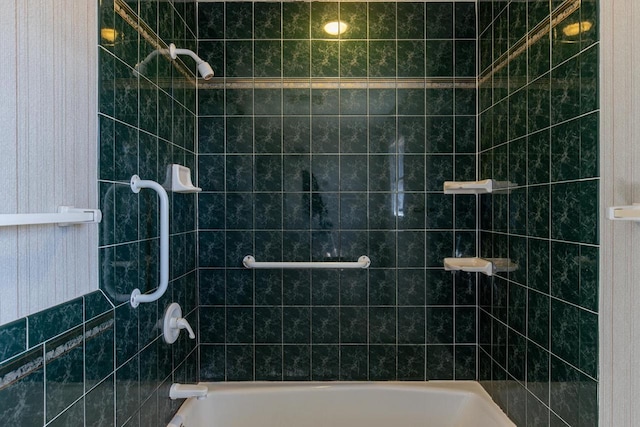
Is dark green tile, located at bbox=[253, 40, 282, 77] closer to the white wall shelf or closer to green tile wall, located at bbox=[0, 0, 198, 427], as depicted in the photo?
green tile wall, located at bbox=[0, 0, 198, 427]

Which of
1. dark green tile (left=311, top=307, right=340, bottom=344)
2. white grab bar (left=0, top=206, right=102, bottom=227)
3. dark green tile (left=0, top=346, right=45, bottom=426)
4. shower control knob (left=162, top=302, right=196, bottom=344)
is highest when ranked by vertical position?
white grab bar (left=0, top=206, right=102, bottom=227)

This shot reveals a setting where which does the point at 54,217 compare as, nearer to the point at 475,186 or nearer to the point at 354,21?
the point at 475,186

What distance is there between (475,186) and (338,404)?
130cm

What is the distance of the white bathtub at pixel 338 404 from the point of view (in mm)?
2098

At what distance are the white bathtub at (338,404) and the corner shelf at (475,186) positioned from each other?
1.01m

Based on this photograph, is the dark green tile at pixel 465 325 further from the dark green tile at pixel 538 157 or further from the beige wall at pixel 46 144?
the beige wall at pixel 46 144

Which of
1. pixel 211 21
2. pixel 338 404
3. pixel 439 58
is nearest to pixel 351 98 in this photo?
pixel 439 58

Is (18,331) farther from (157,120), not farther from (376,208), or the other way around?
(376,208)

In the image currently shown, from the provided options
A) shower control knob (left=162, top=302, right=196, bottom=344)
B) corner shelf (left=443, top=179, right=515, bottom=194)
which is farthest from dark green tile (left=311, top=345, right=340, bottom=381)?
corner shelf (left=443, top=179, right=515, bottom=194)

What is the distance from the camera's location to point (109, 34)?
4.25ft

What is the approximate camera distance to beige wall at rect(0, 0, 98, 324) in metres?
0.87

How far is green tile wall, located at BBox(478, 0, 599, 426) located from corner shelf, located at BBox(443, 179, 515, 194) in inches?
1.6

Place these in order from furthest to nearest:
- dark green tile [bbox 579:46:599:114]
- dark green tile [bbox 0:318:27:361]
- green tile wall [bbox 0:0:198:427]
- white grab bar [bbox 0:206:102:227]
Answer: dark green tile [bbox 579:46:599:114] → green tile wall [bbox 0:0:198:427] → dark green tile [bbox 0:318:27:361] → white grab bar [bbox 0:206:102:227]

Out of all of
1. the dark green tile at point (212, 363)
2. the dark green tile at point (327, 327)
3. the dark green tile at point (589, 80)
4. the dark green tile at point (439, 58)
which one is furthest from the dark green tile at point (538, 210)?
the dark green tile at point (212, 363)
